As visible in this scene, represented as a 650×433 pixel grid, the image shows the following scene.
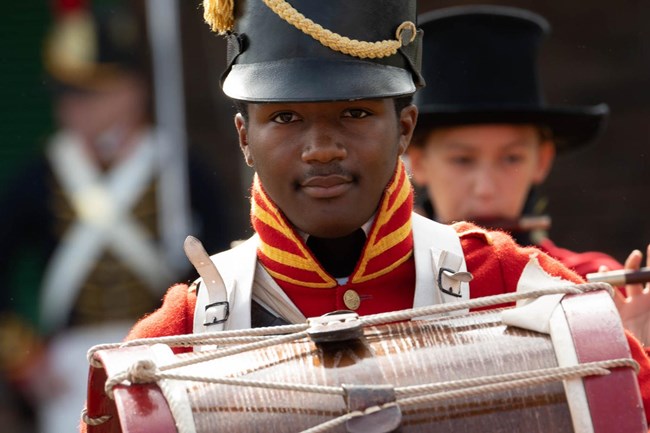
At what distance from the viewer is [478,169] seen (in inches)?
219

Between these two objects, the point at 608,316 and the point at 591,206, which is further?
the point at 591,206

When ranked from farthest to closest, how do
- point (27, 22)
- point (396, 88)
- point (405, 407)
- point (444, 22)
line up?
point (27, 22) < point (444, 22) < point (396, 88) < point (405, 407)

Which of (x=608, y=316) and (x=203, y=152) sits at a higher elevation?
(x=203, y=152)

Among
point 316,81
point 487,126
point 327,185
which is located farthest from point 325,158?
point 487,126

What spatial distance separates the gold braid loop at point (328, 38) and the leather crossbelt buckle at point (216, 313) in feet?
1.91

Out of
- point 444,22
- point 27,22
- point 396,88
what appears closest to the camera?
point 396,88

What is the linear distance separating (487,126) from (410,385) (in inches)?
123

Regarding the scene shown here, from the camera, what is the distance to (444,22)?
234 inches

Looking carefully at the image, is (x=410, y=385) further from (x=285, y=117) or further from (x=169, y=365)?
(x=285, y=117)

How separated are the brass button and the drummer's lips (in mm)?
266

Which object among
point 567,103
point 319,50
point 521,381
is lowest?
point 521,381

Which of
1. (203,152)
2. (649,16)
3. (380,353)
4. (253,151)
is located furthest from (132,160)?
(380,353)

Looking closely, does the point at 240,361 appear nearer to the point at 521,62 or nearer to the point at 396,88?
the point at 396,88

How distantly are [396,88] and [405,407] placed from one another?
78 centimetres
